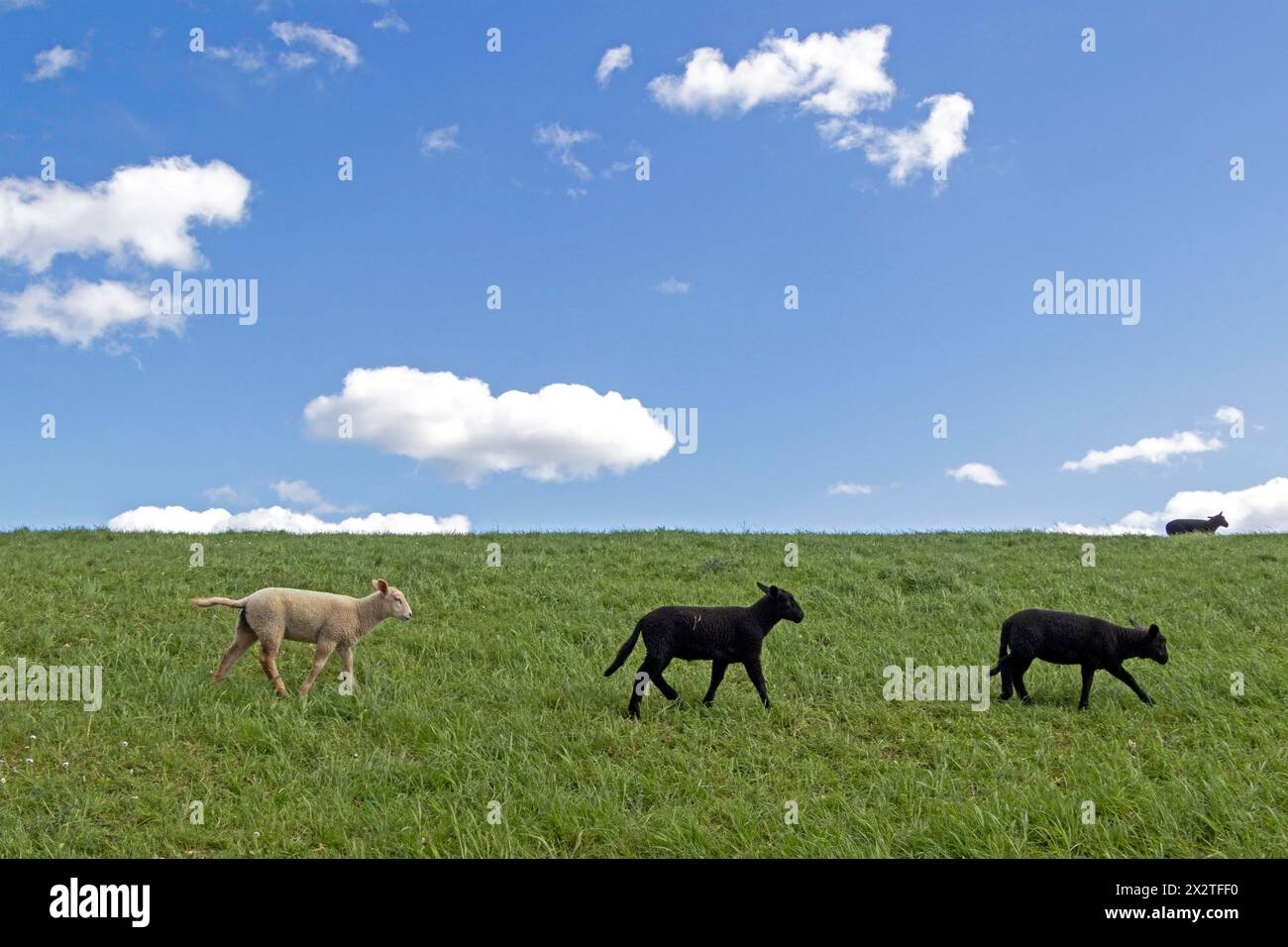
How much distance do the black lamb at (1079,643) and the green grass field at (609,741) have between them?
51cm

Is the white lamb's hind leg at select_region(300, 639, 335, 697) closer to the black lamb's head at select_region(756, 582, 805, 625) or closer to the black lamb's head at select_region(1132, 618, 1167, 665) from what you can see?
the black lamb's head at select_region(756, 582, 805, 625)

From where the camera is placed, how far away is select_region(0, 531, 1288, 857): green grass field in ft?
21.1

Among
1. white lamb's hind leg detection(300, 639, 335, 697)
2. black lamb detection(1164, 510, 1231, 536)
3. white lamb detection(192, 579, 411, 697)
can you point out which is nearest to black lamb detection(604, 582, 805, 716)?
white lamb detection(192, 579, 411, 697)

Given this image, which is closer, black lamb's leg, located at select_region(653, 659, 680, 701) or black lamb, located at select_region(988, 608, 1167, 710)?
black lamb's leg, located at select_region(653, 659, 680, 701)

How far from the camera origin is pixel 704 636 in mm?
8297

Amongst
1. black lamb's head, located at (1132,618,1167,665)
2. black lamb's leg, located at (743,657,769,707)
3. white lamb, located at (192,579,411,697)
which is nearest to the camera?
black lamb's leg, located at (743,657,769,707)

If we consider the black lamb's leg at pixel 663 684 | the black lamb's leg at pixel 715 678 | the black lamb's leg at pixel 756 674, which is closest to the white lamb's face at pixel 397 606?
the black lamb's leg at pixel 663 684

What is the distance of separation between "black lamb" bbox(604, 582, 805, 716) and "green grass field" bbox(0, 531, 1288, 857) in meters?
0.55

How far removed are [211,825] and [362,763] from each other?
1.33 m

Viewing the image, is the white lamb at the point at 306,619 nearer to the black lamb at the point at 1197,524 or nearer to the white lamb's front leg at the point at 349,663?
the white lamb's front leg at the point at 349,663

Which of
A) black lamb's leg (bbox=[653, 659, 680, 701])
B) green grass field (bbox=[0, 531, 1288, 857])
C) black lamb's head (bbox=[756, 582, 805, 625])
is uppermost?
black lamb's head (bbox=[756, 582, 805, 625])

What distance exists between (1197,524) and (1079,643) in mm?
28147

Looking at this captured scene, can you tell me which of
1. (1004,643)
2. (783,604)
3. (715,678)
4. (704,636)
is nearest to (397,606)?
(704,636)

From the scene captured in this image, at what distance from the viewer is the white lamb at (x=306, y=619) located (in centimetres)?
889
